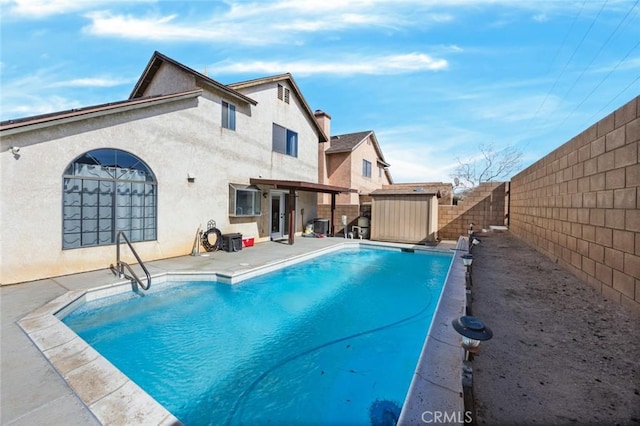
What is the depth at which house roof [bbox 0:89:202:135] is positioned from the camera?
5.29 metres

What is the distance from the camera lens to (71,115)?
5898 mm

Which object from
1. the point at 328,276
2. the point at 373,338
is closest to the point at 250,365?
the point at 373,338

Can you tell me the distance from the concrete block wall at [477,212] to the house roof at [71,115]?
1259cm

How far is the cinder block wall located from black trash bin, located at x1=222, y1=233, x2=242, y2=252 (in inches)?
352

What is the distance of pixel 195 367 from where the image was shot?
3.60 m

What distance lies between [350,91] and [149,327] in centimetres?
1509

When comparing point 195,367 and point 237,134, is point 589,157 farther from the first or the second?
point 237,134

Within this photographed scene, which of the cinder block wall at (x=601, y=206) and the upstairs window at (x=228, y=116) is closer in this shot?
the cinder block wall at (x=601, y=206)

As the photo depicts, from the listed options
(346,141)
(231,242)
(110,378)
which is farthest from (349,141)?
(110,378)

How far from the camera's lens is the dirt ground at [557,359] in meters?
1.81

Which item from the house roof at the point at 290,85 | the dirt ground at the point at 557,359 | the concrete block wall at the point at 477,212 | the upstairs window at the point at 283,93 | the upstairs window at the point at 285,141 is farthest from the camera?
the concrete block wall at the point at 477,212

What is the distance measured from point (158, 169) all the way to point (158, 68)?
20.0 feet
